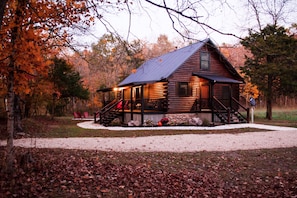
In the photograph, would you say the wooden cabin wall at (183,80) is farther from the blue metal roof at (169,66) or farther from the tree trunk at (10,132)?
the tree trunk at (10,132)

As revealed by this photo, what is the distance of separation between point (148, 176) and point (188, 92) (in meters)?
15.3

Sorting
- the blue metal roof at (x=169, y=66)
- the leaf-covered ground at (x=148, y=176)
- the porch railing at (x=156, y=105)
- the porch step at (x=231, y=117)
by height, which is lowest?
the leaf-covered ground at (x=148, y=176)

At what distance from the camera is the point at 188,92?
806 inches

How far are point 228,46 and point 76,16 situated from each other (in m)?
5.15

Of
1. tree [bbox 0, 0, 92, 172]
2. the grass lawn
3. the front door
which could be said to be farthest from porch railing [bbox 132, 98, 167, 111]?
tree [bbox 0, 0, 92, 172]

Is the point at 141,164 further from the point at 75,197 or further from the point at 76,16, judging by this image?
the point at 76,16

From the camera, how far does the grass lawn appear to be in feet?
15.4

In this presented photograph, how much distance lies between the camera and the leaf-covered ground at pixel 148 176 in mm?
4691

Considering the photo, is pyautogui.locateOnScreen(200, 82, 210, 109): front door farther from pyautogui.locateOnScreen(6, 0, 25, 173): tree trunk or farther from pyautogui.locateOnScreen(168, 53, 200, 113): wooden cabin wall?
pyautogui.locateOnScreen(6, 0, 25, 173): tree trunk

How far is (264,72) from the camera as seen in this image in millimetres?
22484

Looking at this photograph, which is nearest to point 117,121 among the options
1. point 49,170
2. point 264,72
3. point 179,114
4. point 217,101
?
point 179,114

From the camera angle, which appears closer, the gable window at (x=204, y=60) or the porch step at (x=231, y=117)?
the porch step at (x=231, y=117)

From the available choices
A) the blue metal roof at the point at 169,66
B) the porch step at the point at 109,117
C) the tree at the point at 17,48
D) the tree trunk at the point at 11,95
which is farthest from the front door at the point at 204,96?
the tree trunk at the point at 11,95

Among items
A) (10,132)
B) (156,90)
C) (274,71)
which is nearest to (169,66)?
(156,90)
